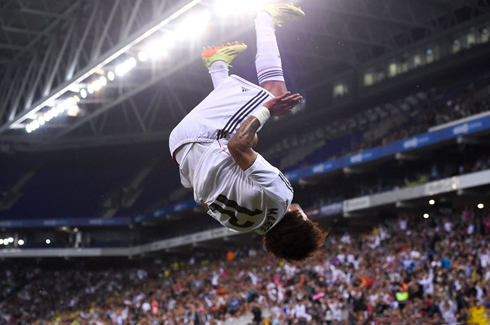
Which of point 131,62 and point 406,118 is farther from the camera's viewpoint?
point 406,118

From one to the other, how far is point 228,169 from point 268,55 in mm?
913

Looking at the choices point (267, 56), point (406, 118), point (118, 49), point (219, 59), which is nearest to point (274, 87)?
point (267, 56)

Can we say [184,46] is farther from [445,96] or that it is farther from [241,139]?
[241,139]

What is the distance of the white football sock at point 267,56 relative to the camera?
3.80 metres

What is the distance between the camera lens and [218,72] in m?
4.08

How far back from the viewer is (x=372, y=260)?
15430 millimetres

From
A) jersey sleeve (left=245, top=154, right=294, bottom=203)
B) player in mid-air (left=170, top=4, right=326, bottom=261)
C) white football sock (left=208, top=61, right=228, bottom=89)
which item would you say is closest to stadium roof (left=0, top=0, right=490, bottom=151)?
white football sock (left=208, top=61, right=228, bottom=89)

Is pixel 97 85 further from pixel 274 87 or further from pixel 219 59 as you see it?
pixel 274 87

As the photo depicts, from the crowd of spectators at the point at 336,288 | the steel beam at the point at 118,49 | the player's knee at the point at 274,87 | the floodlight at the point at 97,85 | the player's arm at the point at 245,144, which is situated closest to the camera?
the player's arm at the point at 245,144

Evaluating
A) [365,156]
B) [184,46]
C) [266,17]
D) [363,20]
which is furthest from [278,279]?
[266,17]

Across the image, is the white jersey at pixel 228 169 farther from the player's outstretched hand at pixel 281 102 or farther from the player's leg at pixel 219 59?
the player's leg at pixel 219 59

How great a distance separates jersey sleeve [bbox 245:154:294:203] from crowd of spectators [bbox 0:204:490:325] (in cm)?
845

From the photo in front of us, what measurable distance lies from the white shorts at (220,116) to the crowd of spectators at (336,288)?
863 centimetres

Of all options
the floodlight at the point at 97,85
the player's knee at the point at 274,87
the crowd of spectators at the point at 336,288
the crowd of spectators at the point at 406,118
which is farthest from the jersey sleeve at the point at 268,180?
the floodlight at the point at 97,85
